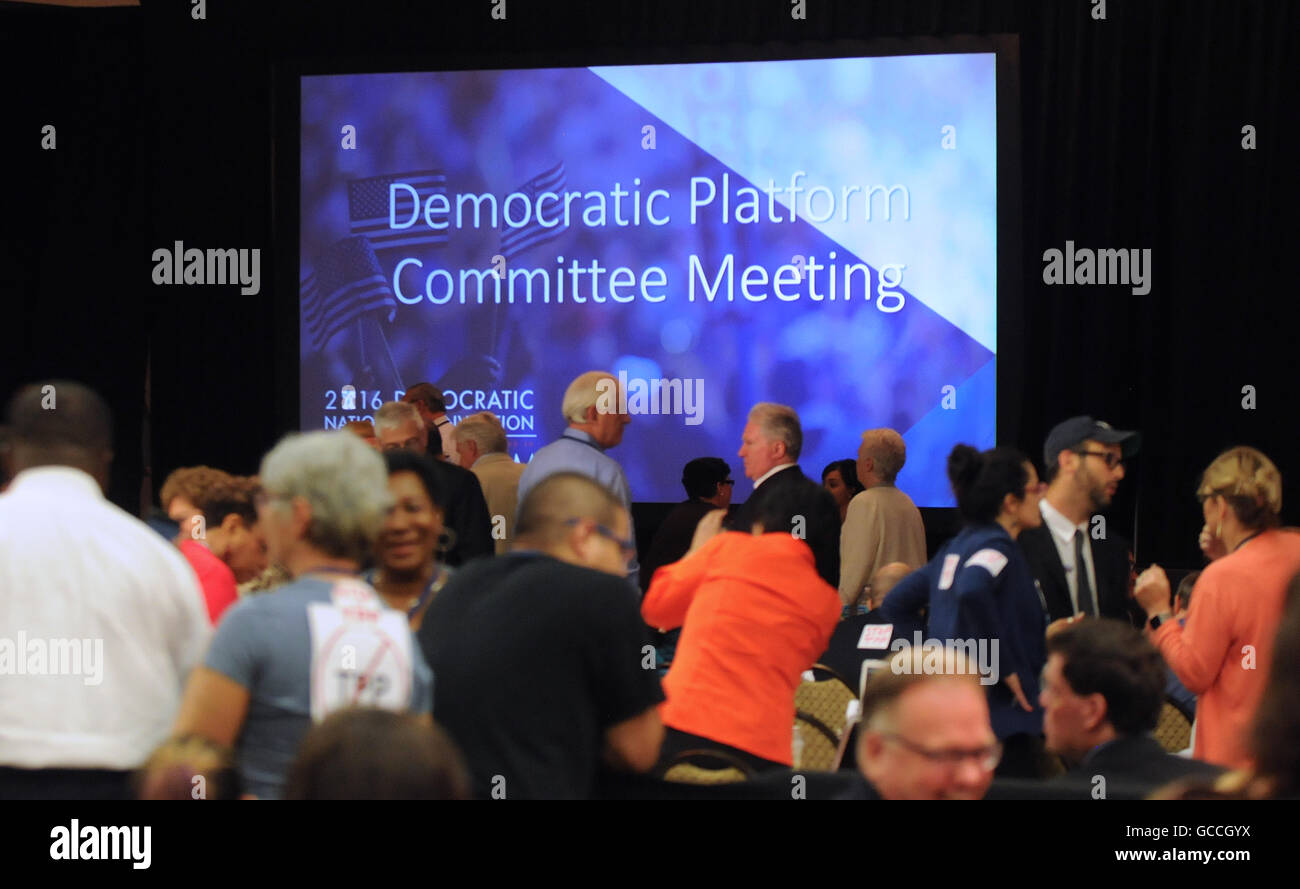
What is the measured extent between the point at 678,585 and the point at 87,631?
1373mm

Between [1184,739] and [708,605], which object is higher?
[708,605]

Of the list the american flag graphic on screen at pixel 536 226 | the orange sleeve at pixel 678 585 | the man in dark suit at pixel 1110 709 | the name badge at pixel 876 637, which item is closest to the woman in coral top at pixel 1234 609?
the name badge at pixel 876 637

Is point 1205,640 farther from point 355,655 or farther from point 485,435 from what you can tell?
point 485,435

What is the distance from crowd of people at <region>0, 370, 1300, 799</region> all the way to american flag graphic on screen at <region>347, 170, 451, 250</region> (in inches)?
144

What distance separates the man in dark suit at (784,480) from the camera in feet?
11.3

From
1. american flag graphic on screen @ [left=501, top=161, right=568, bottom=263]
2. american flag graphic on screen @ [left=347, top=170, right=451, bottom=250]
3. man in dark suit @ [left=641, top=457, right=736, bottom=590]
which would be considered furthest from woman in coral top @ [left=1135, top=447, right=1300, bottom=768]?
american flag graphic on screen @ [left=347, top=170, right=451, bottom=250]

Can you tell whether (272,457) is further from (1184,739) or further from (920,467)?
(920,467)

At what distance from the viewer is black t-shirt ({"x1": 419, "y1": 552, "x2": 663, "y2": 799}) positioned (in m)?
2.15

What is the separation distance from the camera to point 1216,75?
6.53m

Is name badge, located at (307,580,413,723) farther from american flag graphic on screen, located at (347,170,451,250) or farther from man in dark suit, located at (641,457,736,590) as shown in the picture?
american flag graphic on screen, located at (347,170,451,250)

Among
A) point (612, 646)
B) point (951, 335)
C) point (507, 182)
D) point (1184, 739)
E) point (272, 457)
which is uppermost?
point (507, 182)

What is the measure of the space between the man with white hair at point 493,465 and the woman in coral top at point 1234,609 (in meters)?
2.53
